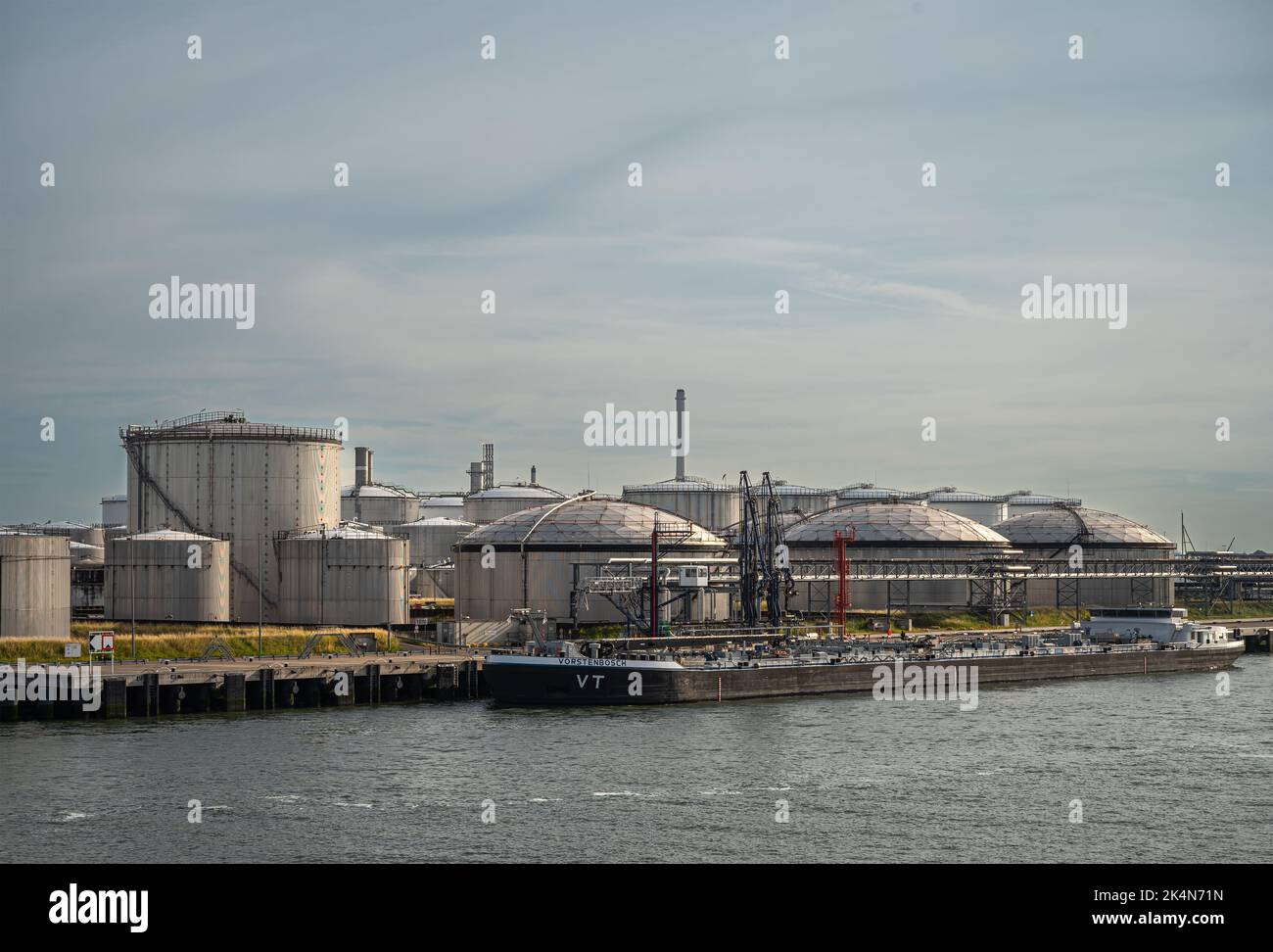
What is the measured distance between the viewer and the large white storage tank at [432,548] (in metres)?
132

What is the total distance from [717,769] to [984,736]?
14.6m

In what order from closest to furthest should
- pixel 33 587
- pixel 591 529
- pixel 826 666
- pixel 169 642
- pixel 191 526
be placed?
pixel 33 587 < pixel 169 642 < pixel 826 666 < pixel 191 526 < pixel 591 529

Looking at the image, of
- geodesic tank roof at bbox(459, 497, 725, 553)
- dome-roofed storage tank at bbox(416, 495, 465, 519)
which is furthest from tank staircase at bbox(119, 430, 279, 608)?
dome-roofed storage tank at bbox(416, 495, 465, 519)

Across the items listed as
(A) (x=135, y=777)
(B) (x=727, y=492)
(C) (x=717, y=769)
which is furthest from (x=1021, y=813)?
(B) (x=727, y=492)

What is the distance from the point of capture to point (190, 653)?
76.7m

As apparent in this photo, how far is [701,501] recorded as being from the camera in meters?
145

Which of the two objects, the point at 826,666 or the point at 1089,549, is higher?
the point at 1089,549

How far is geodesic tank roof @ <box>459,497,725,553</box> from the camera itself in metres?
98.8

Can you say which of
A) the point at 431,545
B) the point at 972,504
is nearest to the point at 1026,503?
the point at 972,504

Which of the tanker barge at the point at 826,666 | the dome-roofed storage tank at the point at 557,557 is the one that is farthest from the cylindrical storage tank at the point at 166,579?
the tanker barge at the point at 826,666

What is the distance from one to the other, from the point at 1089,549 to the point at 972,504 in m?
35.4

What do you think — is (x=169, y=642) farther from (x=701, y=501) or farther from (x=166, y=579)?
(x=701, y=501)

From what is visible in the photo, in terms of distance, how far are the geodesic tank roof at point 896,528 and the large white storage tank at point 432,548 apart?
30454mm
